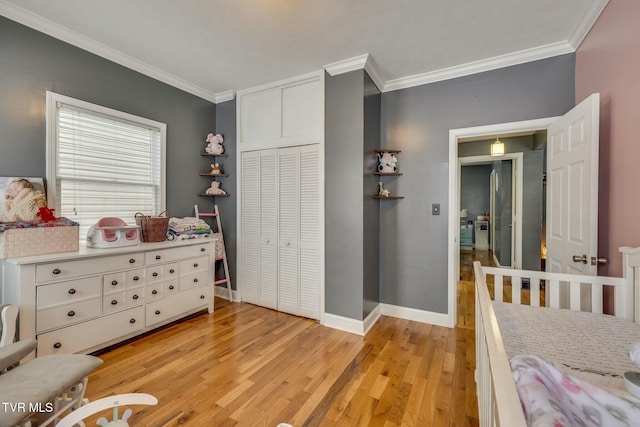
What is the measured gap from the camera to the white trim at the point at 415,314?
9.27ft

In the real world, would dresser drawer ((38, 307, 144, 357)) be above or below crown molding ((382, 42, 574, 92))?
below

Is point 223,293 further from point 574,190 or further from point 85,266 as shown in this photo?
point 574,190

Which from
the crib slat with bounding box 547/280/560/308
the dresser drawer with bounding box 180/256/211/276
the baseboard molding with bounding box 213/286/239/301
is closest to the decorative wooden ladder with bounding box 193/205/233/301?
the baseboard molding with bounding box 213/286/239/301

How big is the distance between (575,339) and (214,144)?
12.0 feet

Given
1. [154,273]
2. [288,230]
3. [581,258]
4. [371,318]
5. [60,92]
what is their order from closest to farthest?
[581,258] → [60,92] → [154,273] → [371,318] → [288,230]

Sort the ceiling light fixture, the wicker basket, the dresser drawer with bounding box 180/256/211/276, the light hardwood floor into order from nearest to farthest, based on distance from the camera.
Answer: the light hardwood floor
the wicker basket
the dresser drawer with bounding box 180/256/211/276
the ceiling light fixture

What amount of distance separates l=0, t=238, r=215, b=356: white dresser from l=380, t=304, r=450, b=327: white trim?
80.4 inches

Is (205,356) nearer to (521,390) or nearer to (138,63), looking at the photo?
(521,390)

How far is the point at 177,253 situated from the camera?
8.91 feet

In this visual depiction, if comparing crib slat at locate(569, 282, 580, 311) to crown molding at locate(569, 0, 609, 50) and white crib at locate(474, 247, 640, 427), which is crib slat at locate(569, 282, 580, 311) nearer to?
white crib at locate(474, 247, 640, 427)

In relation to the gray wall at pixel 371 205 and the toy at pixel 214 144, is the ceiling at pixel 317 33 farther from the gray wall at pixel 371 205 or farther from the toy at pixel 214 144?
the toy at pixel 214 144

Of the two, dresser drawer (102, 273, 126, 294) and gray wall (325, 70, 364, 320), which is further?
gray wall (325, 70, 364, 320)

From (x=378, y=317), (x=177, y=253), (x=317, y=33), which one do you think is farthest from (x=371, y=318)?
(x=317, y=33)

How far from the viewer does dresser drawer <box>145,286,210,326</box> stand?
2504 millimetres
